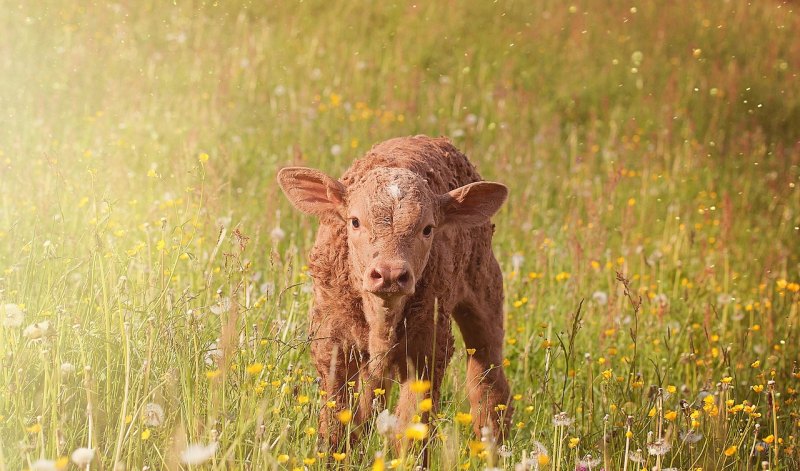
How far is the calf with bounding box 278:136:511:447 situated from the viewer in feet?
12.6

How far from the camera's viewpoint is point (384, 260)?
3.60 m

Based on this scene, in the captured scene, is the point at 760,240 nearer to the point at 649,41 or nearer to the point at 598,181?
the point at 598,181

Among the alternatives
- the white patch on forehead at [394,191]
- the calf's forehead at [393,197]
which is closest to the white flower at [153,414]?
the calf's forehead at [393,197]

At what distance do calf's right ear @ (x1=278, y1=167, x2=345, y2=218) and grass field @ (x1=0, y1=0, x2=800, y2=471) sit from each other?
1.04ft

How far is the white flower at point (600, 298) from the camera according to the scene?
6047 mm

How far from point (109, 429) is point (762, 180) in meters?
7.20

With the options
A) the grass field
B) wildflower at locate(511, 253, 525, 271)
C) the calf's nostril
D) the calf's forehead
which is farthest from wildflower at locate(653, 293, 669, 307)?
the calf's nostril

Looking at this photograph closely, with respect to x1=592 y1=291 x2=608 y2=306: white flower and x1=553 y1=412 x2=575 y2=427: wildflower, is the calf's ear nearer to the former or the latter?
x1=553 y1=412 x2=575 y2=427: wildflower

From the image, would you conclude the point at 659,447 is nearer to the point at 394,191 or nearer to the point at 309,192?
the point at 394,191

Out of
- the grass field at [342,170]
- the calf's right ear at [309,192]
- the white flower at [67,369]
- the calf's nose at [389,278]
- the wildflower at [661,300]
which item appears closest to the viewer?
the white flower at [67,369]

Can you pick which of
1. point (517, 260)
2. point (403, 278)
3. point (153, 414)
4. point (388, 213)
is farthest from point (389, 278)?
point (517, 260)

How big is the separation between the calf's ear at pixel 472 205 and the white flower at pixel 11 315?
69.9 inches

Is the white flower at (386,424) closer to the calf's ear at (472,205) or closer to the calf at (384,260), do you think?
the calf at (384,260)

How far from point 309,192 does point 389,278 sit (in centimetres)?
82
